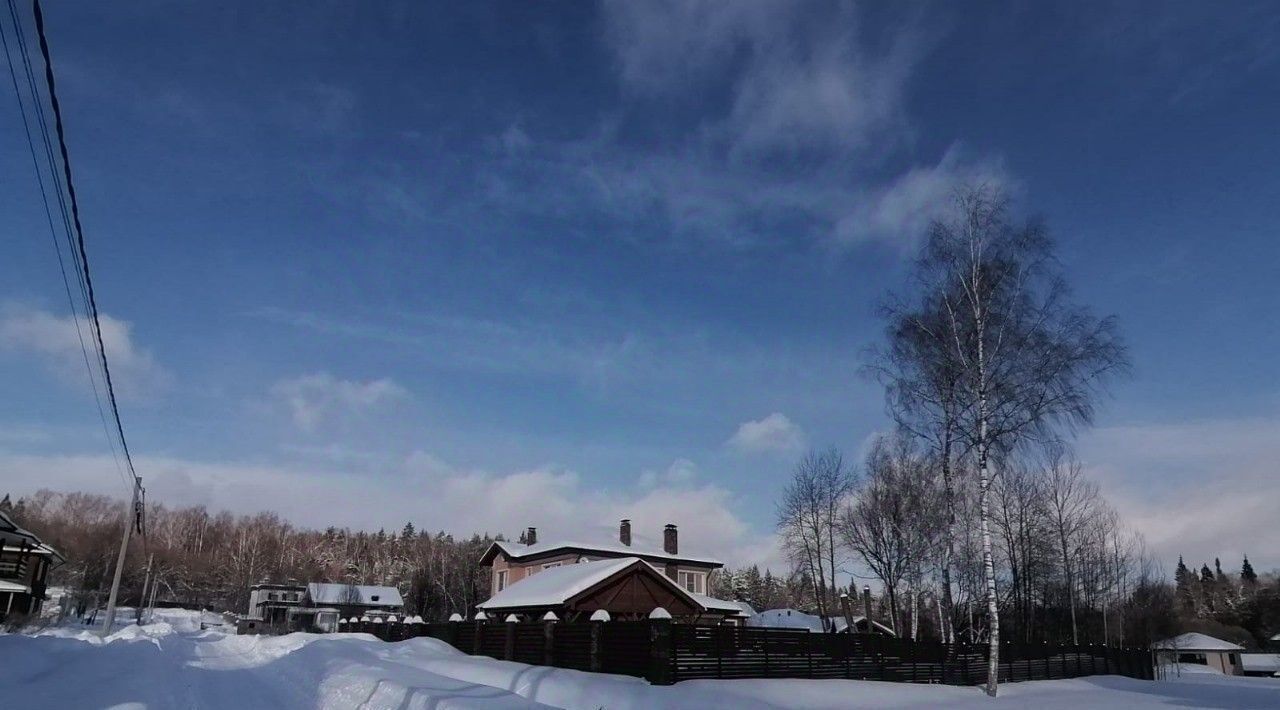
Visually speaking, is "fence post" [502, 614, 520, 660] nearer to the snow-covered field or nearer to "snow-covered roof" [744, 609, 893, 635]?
the snow-covered field

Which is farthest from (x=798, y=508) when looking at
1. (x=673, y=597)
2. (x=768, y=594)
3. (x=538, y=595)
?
(x=768, y=594)

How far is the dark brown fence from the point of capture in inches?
785

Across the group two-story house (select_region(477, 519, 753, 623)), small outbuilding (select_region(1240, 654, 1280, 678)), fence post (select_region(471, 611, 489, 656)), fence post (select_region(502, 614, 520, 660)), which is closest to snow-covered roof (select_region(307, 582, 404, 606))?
two-story house (select_region(477, 519, 753, 623))

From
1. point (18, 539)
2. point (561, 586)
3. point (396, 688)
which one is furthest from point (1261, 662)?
point (18, 539)

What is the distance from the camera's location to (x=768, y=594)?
420 feet

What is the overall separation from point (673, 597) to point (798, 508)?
19.6 metres

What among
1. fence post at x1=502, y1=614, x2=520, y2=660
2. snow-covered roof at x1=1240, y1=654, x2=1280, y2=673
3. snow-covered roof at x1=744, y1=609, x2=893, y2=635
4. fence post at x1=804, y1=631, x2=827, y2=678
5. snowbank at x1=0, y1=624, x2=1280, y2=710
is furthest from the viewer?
snow-covered roof at x1=1240, y1=654, x2=1280, y2=673

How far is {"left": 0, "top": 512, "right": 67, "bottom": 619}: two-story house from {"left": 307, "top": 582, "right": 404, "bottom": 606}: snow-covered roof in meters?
25.8

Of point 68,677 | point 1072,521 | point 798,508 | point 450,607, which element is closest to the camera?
point 68,677

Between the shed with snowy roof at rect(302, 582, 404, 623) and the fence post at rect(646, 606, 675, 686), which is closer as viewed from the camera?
the fence post at rect(646, 606, 675, 686)

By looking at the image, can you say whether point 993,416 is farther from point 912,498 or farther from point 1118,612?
point 1118,612

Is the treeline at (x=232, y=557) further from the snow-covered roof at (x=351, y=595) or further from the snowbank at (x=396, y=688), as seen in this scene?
the snowbank at (x=396, y=688)

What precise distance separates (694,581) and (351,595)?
4075cm

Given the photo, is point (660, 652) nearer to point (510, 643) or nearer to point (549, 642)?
point (549, 642)
